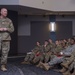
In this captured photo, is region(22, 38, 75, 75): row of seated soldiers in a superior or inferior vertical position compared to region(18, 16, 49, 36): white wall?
inferior

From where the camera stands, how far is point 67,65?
7254 mm

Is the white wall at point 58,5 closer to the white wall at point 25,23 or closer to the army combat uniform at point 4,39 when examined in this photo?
the white wall at point 25,23

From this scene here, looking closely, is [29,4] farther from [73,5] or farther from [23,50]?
[23,50]

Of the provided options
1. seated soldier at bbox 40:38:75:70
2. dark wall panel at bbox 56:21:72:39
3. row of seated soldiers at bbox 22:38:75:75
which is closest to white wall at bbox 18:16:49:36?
dark wall panel at bbox 56:21:72:39

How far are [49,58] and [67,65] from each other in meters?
1.98

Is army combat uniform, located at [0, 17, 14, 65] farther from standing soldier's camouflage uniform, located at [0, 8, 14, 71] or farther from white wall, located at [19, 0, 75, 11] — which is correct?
white wall, located at [19, 0, 75, 11]

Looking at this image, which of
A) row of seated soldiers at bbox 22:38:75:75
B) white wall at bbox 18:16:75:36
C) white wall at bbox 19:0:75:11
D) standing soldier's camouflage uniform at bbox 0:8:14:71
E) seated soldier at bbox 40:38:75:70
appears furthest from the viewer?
white wall at bbox 18:16:75:36

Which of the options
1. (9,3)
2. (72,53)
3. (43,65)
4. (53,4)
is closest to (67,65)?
(72,53)

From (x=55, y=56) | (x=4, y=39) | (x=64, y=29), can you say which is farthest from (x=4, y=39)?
(x=64, y=29)

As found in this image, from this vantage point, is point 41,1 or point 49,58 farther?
point 41,1

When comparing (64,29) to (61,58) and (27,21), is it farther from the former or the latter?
(61,58)

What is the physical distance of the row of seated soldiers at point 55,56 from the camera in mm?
7305

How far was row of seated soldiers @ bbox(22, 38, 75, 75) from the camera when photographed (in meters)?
7.30

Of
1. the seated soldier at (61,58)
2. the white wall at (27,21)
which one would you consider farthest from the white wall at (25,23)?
the seated soldier at (61,58)
